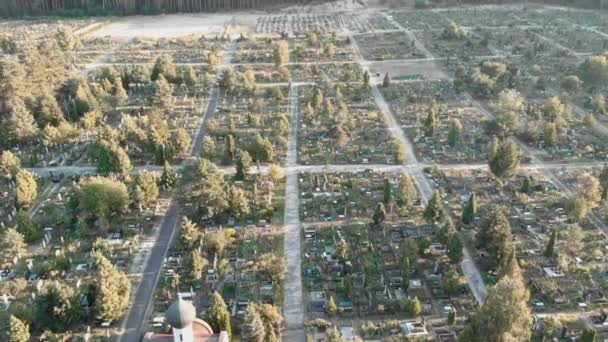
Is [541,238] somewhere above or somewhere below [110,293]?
below

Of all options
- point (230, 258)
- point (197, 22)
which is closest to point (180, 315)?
point (230, 258)

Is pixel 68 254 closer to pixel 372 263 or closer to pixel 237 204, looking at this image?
pixel 237 204

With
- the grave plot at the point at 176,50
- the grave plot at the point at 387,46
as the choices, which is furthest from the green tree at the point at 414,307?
the grave plot at the point at 387,46

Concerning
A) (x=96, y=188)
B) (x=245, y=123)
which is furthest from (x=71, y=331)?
(x=245, y=123)

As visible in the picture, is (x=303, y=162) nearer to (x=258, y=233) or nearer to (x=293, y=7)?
(x=258, y=233)

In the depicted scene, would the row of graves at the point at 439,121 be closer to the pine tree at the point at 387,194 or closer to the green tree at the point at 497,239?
the pine tree at the point at 387,194

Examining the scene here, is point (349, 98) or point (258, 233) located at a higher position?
point (349, 98)
